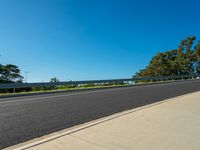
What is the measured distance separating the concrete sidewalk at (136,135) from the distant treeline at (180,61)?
183ft

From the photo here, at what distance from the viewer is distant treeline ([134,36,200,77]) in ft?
191

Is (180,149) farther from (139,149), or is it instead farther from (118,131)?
(118,131)

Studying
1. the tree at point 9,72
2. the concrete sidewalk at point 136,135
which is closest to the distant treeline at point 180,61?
the tree at point 9,72

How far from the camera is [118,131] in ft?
16.5

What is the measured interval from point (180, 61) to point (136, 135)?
58.2m

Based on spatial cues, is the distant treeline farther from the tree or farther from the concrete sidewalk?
the concrete sidewalk

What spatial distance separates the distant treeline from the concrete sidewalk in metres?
55.8

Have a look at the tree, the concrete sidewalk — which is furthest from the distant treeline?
the concrete sidewalk

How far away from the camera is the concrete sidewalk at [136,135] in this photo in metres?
4.05

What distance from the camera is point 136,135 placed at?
470 cm

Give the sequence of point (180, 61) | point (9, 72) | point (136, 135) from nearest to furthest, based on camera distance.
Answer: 1. point (136, 135)
2. point (9, 72)
3. point (180, 61)

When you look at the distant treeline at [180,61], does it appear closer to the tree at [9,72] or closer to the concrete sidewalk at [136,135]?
the tree at [9,72]

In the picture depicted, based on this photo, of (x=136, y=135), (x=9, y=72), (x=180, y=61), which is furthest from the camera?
(x=180, y=61)

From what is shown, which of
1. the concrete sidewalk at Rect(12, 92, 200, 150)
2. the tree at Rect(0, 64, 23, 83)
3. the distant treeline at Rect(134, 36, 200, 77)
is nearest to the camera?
the concrete sidewalk at Rect(12, 92, 200, 150)
